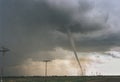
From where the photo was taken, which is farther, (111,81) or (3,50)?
(111,81)

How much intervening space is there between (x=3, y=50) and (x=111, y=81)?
40.4 meters

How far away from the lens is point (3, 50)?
3349 inches

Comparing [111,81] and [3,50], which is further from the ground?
[3,50]

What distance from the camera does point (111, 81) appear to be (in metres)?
100
